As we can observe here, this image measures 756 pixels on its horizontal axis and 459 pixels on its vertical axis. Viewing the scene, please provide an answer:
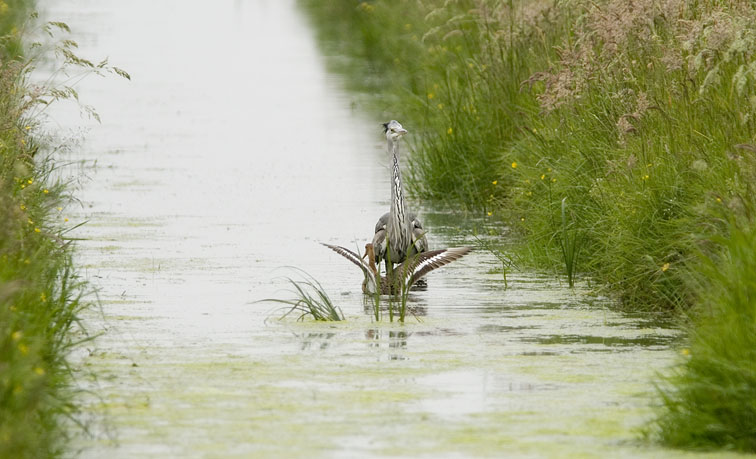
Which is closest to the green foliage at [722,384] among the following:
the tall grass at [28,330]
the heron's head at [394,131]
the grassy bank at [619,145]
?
the grassy bank at [619,145]

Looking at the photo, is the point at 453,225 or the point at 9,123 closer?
the point at 9,123

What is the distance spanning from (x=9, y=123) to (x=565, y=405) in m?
4.50

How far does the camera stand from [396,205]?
10.7m

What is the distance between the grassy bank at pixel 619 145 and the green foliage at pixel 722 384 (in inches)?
0.8

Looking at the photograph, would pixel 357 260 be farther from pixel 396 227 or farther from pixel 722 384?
pixel 722 384

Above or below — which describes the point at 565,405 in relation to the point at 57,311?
below

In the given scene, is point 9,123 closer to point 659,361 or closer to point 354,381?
point 354,381

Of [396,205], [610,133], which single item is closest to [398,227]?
[396,205]

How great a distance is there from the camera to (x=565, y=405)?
662cm

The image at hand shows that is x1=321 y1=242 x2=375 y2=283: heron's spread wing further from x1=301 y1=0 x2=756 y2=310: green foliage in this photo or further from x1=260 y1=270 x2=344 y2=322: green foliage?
x1=301 y1=0 x2=756 y2=310: green foliage

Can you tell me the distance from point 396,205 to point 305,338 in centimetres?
250

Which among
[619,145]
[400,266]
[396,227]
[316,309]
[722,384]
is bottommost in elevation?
[722,384]

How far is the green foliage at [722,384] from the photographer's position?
5859 mm

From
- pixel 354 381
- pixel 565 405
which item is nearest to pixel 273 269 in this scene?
pixel 354 381
